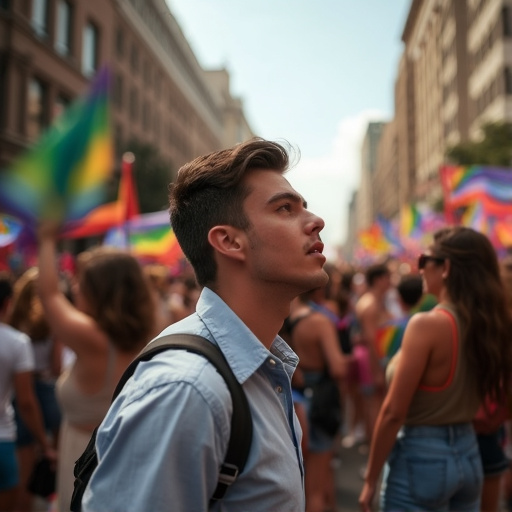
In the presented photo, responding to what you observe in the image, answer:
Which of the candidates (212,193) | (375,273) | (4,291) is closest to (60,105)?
(375,273)

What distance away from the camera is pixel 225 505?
1318 mm

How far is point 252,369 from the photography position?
4.67 ft

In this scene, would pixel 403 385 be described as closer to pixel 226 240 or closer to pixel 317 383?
pixel 226 240

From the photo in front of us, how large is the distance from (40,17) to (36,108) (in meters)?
3.85

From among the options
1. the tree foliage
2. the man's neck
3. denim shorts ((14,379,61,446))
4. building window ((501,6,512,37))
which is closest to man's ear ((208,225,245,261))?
the man's neck

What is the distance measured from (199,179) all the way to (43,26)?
26.2 m

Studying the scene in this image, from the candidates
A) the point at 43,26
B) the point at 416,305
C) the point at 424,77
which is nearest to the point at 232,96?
the point at 424,77

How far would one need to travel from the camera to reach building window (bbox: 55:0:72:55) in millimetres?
25556

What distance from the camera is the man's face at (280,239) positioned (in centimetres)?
161

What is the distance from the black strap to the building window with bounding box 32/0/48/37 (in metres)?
25.2

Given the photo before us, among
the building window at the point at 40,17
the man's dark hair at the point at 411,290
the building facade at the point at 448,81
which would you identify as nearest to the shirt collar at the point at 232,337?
the man's dark hair at the point at 411,290

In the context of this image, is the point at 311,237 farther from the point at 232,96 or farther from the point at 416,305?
the point at 232,96

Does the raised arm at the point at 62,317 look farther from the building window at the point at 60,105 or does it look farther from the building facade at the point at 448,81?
the building window at the point at 60,105

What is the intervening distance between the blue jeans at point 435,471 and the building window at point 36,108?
2335 centimetres
